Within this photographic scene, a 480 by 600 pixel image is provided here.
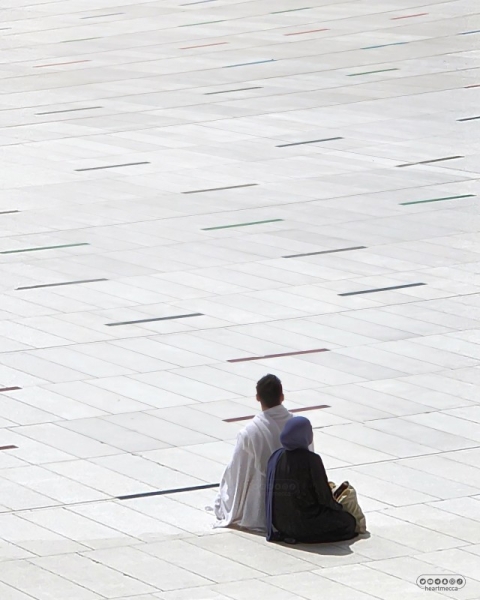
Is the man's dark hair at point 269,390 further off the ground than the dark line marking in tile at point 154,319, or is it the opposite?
the man's dark hair at point 269,390

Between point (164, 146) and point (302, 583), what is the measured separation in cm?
1559

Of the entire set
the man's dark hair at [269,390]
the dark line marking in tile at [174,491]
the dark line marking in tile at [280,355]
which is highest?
the man's dark hair at [269,390]

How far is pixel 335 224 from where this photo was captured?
18438 mm

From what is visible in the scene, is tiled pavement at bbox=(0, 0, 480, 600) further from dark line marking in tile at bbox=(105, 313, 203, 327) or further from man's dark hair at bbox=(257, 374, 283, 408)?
man's dark hair at bbox=(257, 374, 283, 408)

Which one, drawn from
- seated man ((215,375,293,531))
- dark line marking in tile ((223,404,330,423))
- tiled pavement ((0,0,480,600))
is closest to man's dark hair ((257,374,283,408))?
seated man ((215,375,293,531))

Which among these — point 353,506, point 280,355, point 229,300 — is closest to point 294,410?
point 280,355

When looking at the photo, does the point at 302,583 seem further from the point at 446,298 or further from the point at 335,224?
the point at 335,224

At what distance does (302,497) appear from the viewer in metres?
9.16

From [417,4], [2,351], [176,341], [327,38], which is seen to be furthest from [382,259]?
[417,4]

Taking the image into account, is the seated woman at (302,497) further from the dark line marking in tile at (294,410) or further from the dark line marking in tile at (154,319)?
the dark line marking in tile at (154,319)

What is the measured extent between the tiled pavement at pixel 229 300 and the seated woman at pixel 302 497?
15 centimetres

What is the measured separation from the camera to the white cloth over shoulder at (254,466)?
946 cm

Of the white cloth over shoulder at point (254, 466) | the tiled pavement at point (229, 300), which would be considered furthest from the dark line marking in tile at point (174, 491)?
the white cloth over shoulder at point (254, 466)

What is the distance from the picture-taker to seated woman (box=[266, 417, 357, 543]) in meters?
9.12
